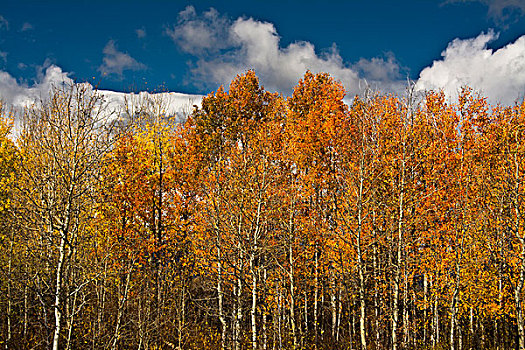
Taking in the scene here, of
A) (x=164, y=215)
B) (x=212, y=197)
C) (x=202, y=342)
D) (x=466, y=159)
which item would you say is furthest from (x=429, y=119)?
(x=202, y=342)

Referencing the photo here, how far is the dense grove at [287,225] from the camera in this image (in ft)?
41.5

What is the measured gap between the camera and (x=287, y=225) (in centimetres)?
1526

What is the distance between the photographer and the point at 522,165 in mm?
15156

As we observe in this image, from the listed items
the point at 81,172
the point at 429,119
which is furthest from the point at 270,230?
the point at 429,119

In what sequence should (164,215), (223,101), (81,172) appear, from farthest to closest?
(223,101)
(164,215)
(81,172)

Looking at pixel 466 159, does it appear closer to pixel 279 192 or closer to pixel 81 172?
pixel 279 192

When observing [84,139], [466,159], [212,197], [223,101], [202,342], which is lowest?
[202,342]

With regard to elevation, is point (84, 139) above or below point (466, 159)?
below

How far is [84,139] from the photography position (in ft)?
32.9

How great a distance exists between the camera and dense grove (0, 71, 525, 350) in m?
12.7

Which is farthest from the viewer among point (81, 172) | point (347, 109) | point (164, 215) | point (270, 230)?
point (347, 109)

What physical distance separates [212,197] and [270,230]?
324cm

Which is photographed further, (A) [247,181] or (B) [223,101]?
(B) [223,101]

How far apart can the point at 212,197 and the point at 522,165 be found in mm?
13445
